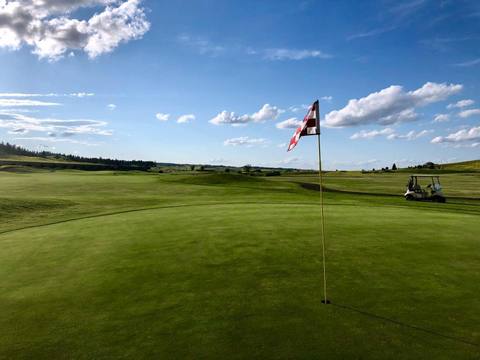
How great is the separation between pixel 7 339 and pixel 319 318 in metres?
5.31

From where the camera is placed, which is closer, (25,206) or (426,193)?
(25,206)

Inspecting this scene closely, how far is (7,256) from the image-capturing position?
38.2 ft

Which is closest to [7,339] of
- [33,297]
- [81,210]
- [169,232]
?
[33,297]

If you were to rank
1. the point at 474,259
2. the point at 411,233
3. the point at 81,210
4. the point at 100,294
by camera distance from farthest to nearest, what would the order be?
1. the point at 81,210
2. the point at 411,233
3. the point at 474,259
4. the point at 100,294

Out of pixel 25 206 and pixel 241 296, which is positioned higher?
pixel 25 206

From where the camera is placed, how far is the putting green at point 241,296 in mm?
5602

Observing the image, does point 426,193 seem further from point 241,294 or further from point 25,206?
point 25,206

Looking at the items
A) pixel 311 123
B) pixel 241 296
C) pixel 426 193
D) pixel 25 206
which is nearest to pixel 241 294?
pixel 241 296

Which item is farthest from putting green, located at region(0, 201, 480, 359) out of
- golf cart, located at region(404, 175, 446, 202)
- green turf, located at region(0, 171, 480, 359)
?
golf cart, located at region(404, 175, 446, 202)

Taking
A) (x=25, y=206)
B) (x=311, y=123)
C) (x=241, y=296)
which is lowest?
(x=241, y=296)

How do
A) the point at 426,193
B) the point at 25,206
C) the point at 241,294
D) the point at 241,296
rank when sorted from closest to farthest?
the point at 241,296 < the point at 241,294 < the point at 25,206 < the point at 426,193

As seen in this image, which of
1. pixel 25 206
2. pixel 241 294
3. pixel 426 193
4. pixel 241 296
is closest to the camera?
pixel 241 296

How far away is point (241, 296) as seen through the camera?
24.5ft

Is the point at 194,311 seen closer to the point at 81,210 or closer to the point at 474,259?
the point at 474,259
